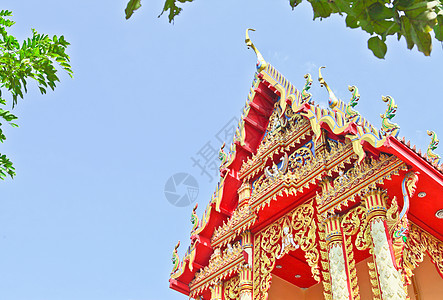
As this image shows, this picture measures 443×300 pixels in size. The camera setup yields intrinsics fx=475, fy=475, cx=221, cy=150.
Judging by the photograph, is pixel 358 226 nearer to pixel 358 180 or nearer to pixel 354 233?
pixel 354 233

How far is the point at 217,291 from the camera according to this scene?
862 cm

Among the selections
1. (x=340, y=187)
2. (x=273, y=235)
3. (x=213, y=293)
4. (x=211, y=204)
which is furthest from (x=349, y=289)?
(x=211, y=204)

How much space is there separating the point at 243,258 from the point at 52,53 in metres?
5.29

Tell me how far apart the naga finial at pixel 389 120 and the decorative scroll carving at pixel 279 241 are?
187 cm

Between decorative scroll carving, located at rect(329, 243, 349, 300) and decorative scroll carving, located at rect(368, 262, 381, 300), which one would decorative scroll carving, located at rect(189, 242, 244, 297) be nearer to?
decorative scroll carving, located at rect(329, 243, 349, 300)

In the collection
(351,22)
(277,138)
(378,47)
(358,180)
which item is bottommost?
(378,47)

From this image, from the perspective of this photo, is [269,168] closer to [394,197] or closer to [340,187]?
[340,187]

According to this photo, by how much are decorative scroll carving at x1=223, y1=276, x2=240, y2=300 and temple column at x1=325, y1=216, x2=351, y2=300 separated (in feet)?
7.22

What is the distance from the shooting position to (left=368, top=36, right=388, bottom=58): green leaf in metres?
1.82

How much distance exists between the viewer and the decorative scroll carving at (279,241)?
7.36 meters

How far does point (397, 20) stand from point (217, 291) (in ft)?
24.7

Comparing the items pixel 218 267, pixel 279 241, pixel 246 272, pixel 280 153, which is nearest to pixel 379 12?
pixel 279 241

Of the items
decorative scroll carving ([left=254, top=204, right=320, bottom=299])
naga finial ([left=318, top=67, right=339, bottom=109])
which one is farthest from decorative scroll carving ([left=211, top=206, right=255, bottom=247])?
naga finial ([left=318, top=67, right=339, bottom=109])

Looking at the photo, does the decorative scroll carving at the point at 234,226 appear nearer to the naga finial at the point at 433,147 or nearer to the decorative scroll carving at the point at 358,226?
the decorative scroll carving at the point at 358,226
